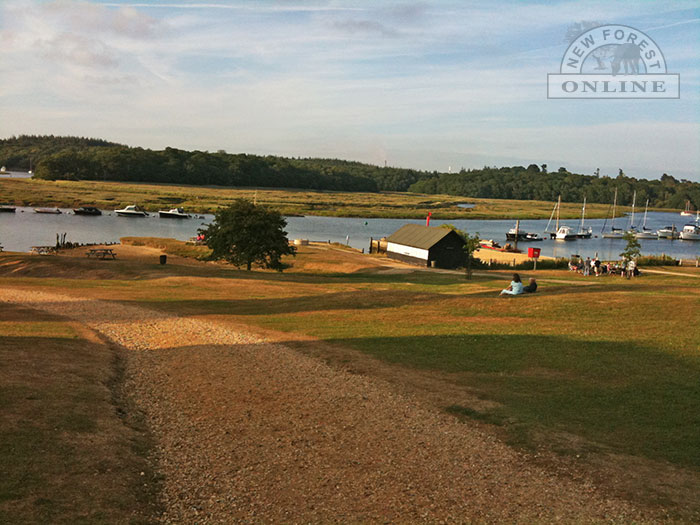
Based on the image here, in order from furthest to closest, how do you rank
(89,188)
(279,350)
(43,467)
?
(89,188) < (279,350) < (43,467)

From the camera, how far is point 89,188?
199 m

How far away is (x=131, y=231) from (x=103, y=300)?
85.8 metres

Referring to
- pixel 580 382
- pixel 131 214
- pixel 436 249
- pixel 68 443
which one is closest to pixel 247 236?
pixel 436 249

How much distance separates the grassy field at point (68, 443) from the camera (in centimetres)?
948

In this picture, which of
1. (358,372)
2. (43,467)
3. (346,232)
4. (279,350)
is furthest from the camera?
(346,232)

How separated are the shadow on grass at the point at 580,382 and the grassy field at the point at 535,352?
4 centimetres

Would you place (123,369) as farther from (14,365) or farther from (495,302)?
(495,302)

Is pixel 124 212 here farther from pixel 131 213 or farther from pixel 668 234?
pixel 668 234

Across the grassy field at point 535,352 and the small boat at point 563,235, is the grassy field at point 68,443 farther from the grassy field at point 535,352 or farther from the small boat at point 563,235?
the small boat at point 563,235

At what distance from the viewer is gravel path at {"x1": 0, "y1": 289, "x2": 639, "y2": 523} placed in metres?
9.88

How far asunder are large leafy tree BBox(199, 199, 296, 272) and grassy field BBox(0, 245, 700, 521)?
1517cm

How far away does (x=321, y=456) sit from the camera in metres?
12.0

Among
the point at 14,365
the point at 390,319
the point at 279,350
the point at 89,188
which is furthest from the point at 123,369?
the point at 89,188

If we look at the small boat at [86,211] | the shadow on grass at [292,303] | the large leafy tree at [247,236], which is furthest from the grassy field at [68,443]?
the small boat at [86,211]
